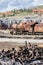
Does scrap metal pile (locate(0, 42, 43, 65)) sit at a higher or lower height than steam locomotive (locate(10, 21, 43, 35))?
higher

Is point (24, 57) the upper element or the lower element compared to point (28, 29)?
upper

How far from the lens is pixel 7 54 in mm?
26234

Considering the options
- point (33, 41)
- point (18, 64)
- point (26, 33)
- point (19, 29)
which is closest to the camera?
point (18, 64)

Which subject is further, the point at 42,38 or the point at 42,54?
the point at 42,38

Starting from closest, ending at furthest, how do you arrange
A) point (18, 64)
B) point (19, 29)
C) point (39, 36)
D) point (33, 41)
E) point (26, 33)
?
point (18, 64), point (33, 41), point (39, 36), point (26, 33), point (19, 29)

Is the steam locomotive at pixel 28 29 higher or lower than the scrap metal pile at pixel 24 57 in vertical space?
lower

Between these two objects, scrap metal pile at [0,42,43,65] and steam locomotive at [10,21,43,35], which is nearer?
scrap metal pile at [0,42,43,65]

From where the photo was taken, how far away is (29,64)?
22344 mm

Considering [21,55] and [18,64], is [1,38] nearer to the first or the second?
[21,55]

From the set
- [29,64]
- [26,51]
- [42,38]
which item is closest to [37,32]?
[42,38]

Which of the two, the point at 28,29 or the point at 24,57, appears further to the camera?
the point at 28,29

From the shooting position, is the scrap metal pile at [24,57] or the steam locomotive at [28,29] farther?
the steam locomotive at [28,29]

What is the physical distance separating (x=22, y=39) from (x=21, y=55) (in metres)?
12.2

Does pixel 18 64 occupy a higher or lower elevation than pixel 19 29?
higher
